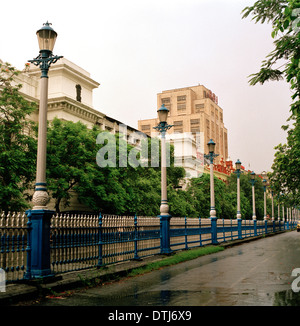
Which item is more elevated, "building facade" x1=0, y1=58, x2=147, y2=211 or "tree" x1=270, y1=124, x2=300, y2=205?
"building facade" x1=0, y1=58, x2=147, y2=211

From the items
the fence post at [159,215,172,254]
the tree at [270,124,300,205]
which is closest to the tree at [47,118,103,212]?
the tree at [270,124,300,205]

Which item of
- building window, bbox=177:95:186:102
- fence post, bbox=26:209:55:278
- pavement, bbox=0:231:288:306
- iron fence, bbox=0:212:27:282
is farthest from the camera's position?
building window, bbox=177:95:186:102

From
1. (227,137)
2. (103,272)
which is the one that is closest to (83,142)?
(103,272)

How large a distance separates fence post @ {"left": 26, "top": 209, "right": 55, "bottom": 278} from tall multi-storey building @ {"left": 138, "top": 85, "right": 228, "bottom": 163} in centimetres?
11386

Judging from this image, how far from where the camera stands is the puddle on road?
700 centimetres

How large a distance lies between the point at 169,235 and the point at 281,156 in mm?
14196

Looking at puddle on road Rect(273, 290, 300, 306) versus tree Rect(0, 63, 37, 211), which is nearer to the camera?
puddle on road Rect(273, 290, 300, 306)

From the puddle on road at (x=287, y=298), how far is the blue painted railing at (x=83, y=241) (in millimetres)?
4931

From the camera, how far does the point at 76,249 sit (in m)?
10.4

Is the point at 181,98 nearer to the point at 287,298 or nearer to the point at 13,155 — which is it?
the point at 13,155

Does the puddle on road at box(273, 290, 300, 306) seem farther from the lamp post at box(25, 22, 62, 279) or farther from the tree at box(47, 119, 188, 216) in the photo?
the tree at box(47, 119, 188, 216)

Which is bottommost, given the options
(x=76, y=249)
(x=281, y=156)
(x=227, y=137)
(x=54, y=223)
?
(x=76, y=249)

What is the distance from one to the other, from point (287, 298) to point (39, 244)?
17.2 feet
